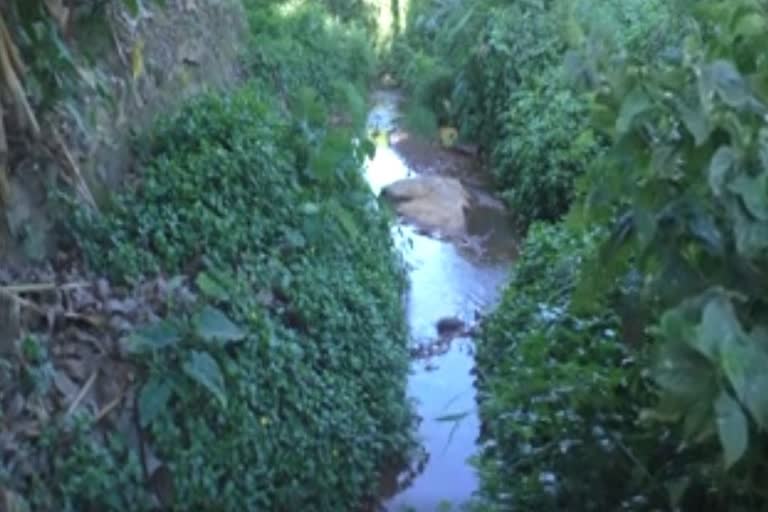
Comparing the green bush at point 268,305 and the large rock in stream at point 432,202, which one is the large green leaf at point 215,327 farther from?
the large rock in stream at point 432,202

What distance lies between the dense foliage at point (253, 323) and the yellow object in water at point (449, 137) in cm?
392

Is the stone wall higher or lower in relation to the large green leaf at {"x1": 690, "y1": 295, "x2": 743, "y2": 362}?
lower

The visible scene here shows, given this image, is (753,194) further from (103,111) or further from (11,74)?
(103,111)

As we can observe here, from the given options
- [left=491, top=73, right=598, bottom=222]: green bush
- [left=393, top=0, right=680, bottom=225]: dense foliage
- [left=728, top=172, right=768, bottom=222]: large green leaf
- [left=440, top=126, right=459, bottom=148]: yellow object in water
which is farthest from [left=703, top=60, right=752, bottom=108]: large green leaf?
[left=440, top=126, right=459, bottom=148]: yellow object in water

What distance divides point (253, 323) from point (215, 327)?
29cm

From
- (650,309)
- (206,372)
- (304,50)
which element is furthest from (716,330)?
(304,50)

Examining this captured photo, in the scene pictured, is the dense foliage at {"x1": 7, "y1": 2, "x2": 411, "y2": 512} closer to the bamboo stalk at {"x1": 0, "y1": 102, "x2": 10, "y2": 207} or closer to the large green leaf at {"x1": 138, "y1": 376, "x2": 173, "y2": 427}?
the large green leaf at {"x1": 138, "y1": 376, "x2": 173, "y2": 427}

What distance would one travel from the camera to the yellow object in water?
1019cm

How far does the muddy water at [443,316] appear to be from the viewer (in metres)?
5.25

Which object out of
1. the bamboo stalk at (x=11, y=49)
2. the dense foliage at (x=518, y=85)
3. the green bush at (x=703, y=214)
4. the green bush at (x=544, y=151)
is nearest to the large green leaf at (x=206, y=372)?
the bamboo stalk at (x=11, y=49)

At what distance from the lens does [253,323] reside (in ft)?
14.9

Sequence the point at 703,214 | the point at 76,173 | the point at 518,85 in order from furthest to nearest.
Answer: the point at 518,85
the point at 76,173
the point at 703,214

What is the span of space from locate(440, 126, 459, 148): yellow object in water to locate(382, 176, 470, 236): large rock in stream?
1110 mm

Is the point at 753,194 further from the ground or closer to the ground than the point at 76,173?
further from the ground
